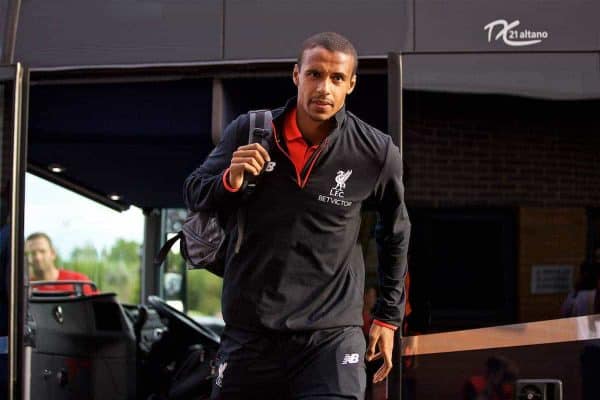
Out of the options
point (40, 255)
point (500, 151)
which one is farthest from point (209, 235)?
point (40, 255)

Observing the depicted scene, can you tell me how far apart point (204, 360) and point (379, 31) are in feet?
8.08

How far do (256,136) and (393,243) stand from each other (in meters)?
0.60

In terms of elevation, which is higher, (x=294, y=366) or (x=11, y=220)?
(x=11, y=220)

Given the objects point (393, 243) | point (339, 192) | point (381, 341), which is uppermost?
point (339, 192)

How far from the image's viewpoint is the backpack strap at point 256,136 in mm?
3010

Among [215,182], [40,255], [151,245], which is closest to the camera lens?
[215,182]

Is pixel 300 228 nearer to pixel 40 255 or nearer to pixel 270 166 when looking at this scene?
pixel 270 166

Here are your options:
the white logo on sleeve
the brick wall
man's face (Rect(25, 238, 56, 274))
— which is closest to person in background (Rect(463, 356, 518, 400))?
the brick wall

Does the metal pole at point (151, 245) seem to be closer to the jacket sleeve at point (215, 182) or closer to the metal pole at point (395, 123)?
the metal pole at point (395, 123)

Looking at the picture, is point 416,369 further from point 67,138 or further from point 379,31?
point 67,138

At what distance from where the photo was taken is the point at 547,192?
12.9 ft

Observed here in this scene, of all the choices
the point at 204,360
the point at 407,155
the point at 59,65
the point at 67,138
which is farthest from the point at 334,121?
the point at 67,138

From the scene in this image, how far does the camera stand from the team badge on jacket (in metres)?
3.04

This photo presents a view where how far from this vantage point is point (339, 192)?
10.0 feet
